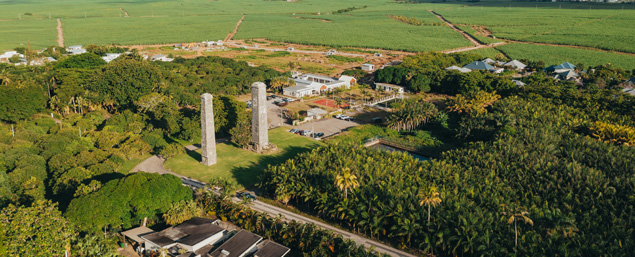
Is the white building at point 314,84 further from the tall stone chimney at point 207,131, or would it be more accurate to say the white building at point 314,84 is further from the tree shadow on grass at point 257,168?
the tall stone chimney at point 207,131

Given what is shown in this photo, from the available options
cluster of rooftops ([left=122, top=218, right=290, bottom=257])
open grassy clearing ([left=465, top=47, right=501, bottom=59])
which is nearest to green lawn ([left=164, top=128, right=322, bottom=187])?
cluster of rooftops ([left=122, top=218, right=290, bottom=257])

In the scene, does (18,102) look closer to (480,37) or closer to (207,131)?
(207,131)

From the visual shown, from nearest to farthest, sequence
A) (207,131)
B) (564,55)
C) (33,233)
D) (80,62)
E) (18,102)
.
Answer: (33,233), (207,131), (18,102), (80,62), (564,55)

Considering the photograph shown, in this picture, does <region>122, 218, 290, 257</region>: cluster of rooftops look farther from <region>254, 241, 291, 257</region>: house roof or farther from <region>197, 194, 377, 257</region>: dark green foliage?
<region>197, 194, 377, 257</region>: dark green foliage

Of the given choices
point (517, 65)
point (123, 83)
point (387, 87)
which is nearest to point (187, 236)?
point (123, 83)

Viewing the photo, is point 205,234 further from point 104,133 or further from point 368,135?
point 368,135
